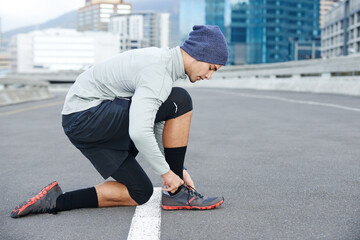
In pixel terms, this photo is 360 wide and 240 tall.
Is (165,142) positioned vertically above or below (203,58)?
below

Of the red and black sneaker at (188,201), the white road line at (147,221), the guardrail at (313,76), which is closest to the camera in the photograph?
the white road line at (147,221)

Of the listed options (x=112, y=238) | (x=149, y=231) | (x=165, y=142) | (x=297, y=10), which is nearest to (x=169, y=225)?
(x=149, y=231)

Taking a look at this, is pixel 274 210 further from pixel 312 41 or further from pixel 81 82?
pixel 312 41

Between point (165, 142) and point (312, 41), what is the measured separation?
511ft

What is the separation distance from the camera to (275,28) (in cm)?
13825

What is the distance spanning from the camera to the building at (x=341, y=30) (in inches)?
4136

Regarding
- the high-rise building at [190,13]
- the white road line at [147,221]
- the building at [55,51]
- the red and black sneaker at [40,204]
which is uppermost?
the high-rise building at [190,13]

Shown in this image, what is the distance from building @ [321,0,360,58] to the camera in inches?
4136

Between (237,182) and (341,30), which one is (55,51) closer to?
(341,30)

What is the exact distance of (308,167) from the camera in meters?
4.93

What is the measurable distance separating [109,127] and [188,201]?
0.73 metres

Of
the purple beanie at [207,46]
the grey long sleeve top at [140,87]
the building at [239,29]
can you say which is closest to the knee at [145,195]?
the grey long sleeve top at [140,87]

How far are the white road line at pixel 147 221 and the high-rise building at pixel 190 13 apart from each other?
428ft

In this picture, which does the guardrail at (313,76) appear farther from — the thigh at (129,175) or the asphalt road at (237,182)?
the thigh at (129,175)
